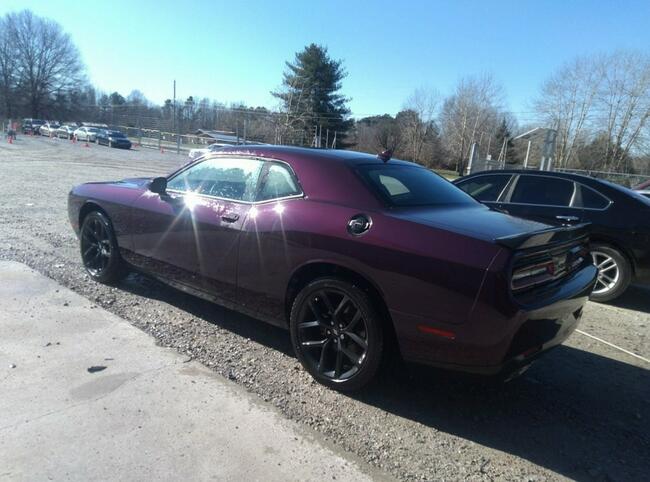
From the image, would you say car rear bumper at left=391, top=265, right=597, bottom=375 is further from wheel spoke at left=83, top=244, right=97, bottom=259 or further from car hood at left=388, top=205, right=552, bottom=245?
wheel spoke at left=83, top=244, right=97, bottom=259

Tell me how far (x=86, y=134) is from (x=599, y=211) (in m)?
A: 51.4

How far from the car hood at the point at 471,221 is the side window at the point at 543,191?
9.82 ft

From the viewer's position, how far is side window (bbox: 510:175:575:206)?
612 cm

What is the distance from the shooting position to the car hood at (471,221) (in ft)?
9.24

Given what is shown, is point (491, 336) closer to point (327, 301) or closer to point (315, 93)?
point (327, 301)

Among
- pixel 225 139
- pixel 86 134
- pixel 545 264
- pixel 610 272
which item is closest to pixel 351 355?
pixel 545 264

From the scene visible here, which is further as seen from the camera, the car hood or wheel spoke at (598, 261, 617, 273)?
wheel spoke at (598, 261, 617, 273)

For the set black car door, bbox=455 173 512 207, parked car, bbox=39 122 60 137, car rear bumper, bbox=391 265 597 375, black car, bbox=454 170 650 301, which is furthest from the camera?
parked car, bbox=39 122 60 137

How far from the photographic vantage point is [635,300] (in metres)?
5.95

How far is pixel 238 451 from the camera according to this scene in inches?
99.9

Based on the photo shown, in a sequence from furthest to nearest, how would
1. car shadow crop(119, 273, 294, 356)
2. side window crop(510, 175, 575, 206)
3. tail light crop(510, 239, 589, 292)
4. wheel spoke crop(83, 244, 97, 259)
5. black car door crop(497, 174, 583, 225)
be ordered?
side window crop(510, 175, 575, 206) < black car door crop(497, 174, 583, 225) < wheel spoke crop(83, 244, 97, 259) < car shadow crop(119, 273, 294, 356) < tail light crop(510, 239, 589, 292)

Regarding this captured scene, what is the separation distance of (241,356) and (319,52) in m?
54.6

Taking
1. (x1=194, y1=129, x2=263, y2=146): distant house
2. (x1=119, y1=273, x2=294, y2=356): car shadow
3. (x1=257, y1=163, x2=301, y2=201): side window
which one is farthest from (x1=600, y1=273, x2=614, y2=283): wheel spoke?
(x1=194, y1=129, x2=263, y2=146): distant house

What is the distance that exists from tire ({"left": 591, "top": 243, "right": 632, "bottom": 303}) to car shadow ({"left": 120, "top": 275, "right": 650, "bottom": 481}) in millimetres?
1943
